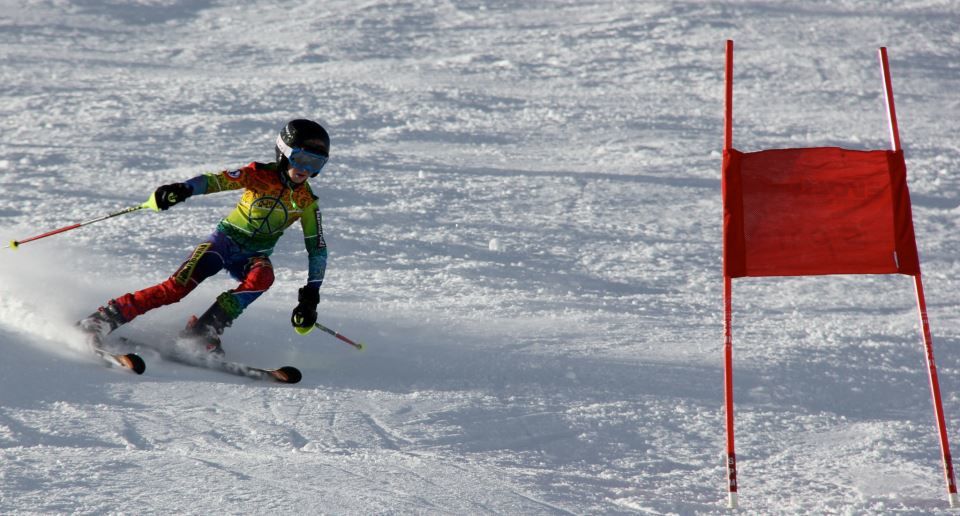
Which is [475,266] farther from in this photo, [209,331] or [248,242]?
[209,331]

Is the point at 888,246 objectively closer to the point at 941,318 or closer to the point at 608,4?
the point at 941,318

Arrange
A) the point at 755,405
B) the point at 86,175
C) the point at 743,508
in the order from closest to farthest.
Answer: the point at 743,508
the point at 755,405
the point at 86,175

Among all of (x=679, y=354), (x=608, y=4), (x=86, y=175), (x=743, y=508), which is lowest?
(x=743, y=508)

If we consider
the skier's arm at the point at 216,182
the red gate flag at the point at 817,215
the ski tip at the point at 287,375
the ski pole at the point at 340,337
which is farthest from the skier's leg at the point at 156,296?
the red gate flag at the point at 817,215

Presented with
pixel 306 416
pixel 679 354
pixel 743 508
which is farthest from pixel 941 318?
pixel 306 416

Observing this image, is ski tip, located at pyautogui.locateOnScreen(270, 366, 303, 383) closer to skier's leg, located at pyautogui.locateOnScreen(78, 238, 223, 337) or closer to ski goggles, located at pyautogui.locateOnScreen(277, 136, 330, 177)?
skier's leg, located at pyautogui.locateOnScreen(78, 238, 223, 337)

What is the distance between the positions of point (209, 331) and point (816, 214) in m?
3.29

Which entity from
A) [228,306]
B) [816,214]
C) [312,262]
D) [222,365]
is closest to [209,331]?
[228,306]

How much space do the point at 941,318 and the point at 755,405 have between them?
2.63m

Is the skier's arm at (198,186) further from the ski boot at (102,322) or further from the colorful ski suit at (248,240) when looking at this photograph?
the ski boot at (102,322)

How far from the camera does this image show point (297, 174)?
18.1 ft

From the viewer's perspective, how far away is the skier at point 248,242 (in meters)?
5.41

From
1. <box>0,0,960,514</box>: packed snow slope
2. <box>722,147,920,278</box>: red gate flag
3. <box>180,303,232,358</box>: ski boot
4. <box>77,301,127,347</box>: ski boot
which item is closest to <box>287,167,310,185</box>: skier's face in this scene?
<box>180,303,232,358</box>: ski boot

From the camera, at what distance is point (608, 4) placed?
1645 centimetres
